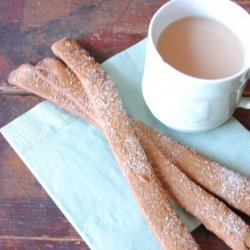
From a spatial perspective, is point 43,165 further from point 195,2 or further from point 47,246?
point 195,2

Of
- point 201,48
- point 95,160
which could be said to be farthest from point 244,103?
point 95,160

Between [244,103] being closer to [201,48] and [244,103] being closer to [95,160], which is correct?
[201,48]

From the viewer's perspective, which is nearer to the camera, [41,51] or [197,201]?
[197,201]

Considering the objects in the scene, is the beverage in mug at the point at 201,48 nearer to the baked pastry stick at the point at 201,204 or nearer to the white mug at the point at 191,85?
the white mug at the point at 191,85

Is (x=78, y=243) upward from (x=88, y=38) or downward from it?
downward

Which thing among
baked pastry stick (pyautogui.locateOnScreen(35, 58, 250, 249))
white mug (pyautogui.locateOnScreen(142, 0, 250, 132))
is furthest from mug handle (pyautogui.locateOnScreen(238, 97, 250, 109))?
baked pastry stick (pyautogui.locateOnScreen(35, 58, 250, 249))

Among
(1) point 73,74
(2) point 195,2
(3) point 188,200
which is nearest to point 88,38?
(1) point 73,74
